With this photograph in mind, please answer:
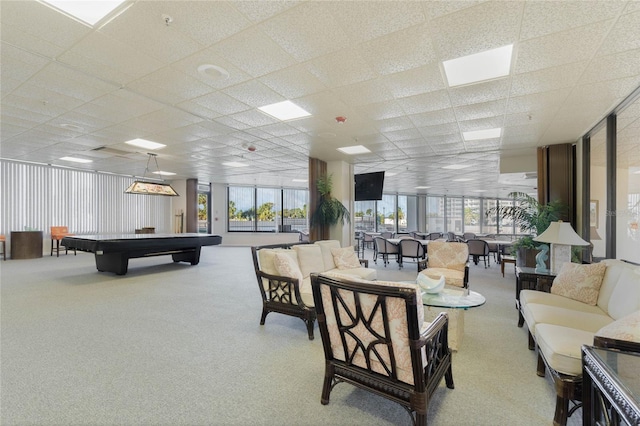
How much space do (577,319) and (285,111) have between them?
405 centimetres

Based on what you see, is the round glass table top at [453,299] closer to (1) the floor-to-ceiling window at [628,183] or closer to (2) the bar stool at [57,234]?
(1) the floor-to-ceiling window at [628,183]

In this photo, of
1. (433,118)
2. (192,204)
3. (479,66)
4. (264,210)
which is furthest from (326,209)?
(192,204)

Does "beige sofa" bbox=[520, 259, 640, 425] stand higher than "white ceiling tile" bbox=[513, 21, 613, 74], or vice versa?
"white ceiling tile" bbox=[513, 21, 613, 74]

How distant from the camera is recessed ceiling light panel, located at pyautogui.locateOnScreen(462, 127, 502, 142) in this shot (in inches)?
198

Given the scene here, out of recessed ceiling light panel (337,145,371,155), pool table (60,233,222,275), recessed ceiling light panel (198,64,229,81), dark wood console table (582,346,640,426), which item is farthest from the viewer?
recessed ceiling light panel (337,145,371,155)

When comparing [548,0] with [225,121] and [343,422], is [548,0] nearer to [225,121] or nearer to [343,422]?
[343,422]

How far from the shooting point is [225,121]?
475 centimetres

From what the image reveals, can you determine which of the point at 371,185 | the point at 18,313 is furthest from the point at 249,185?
the point at 18,313

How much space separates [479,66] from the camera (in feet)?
9.78

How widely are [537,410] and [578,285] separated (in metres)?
1.72

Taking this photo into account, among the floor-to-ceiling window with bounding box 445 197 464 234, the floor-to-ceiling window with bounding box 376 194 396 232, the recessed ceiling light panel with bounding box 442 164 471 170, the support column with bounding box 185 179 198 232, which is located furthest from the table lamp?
the floor-to-ceiling window with bounding box 445 197 464 234

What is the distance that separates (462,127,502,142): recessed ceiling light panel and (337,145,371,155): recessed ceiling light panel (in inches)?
77.6

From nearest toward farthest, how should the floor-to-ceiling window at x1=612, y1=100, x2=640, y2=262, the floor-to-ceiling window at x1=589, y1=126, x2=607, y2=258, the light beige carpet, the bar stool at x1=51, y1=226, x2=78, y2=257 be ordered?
the light beige carpet
the floor-to-ceiling window at x1=612, y1=100, x2=640, y2=262
the floor-to-ceiling window at x1=589, y1=126, x2=607, y2=258
the bar stool at x1=51, y1=226, x2=78, y2=257

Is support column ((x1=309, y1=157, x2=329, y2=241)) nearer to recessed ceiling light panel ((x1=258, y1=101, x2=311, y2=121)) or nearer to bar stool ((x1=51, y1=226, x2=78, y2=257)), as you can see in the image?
recessed ceiling light panel ((x1=258, y1=101, x2=311, y2=121))
